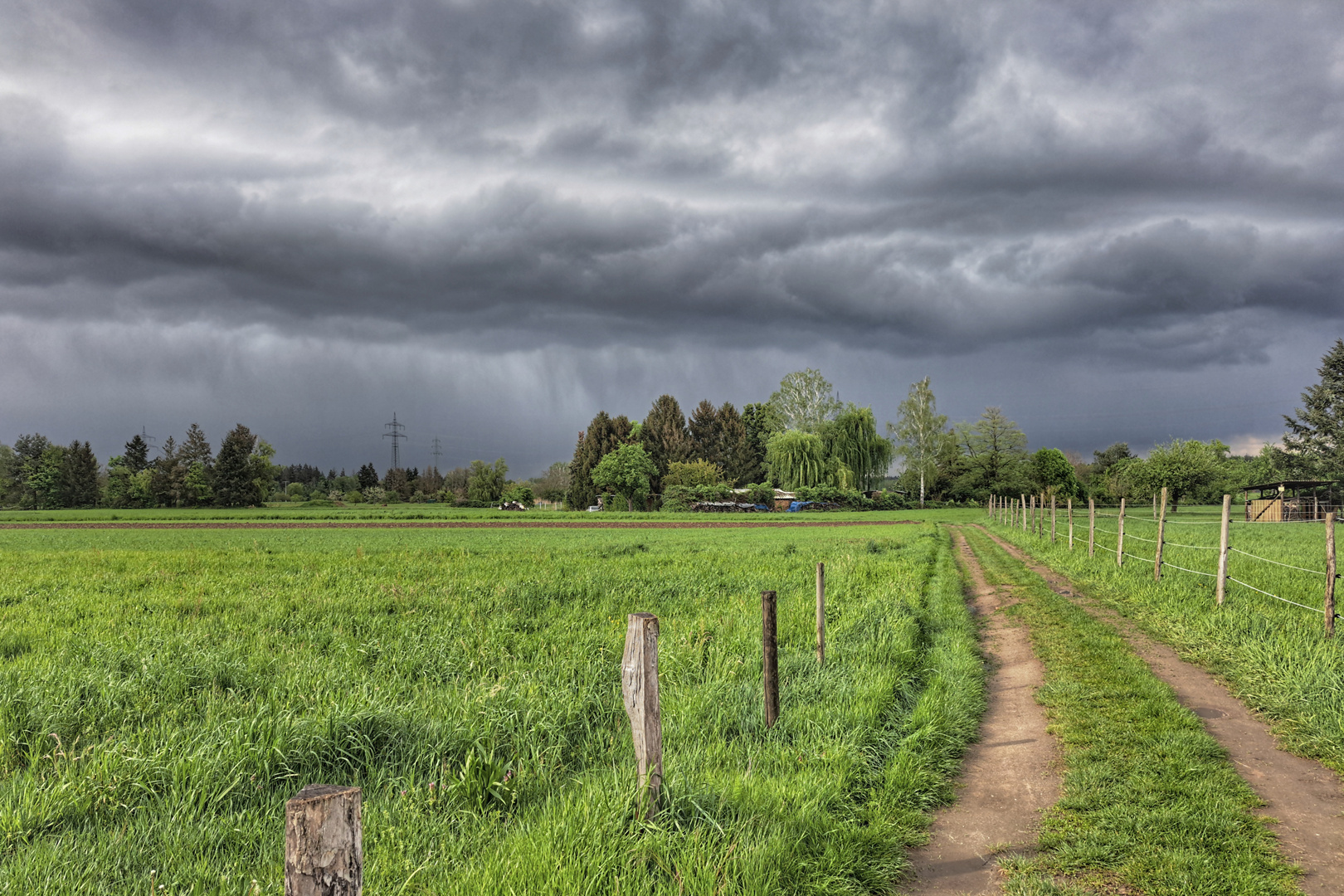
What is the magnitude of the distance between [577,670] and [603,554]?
15676 mm

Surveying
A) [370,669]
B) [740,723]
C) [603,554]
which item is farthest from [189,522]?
[740,723]

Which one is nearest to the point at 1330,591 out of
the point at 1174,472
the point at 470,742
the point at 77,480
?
the point at 470,742

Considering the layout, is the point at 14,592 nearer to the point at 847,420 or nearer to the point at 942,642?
the point at 942,642

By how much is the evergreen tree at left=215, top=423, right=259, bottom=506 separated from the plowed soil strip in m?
40.2

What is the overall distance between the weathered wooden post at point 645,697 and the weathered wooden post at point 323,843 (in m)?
2.29

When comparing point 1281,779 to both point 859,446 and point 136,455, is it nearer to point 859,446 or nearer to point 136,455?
point 859,446

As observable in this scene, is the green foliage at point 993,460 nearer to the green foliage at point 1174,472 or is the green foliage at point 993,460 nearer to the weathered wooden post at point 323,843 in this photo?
the green foliage at point 1174,472

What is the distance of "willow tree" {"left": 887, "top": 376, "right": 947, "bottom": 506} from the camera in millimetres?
88750

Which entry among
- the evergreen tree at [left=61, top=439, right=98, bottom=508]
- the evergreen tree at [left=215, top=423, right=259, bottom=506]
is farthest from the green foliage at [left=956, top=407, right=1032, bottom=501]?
the evergreen tree at [left=61, top=439, right=98, bottom=508]

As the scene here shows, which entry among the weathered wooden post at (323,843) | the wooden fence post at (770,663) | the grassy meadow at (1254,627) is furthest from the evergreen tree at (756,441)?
the weathered wooden post at (323,843)

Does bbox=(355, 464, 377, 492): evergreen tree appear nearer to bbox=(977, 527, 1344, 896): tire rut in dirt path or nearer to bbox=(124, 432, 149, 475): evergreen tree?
bbox=(124, 432, 149, 475): evergreen tree

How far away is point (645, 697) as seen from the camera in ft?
14.1

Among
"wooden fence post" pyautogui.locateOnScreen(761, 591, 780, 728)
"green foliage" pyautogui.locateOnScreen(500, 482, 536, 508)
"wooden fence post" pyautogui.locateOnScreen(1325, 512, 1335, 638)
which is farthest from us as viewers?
"green foliage" pyautogui.locateOnScreen(500, 482, 536, 508)

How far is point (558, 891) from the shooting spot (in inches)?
140
